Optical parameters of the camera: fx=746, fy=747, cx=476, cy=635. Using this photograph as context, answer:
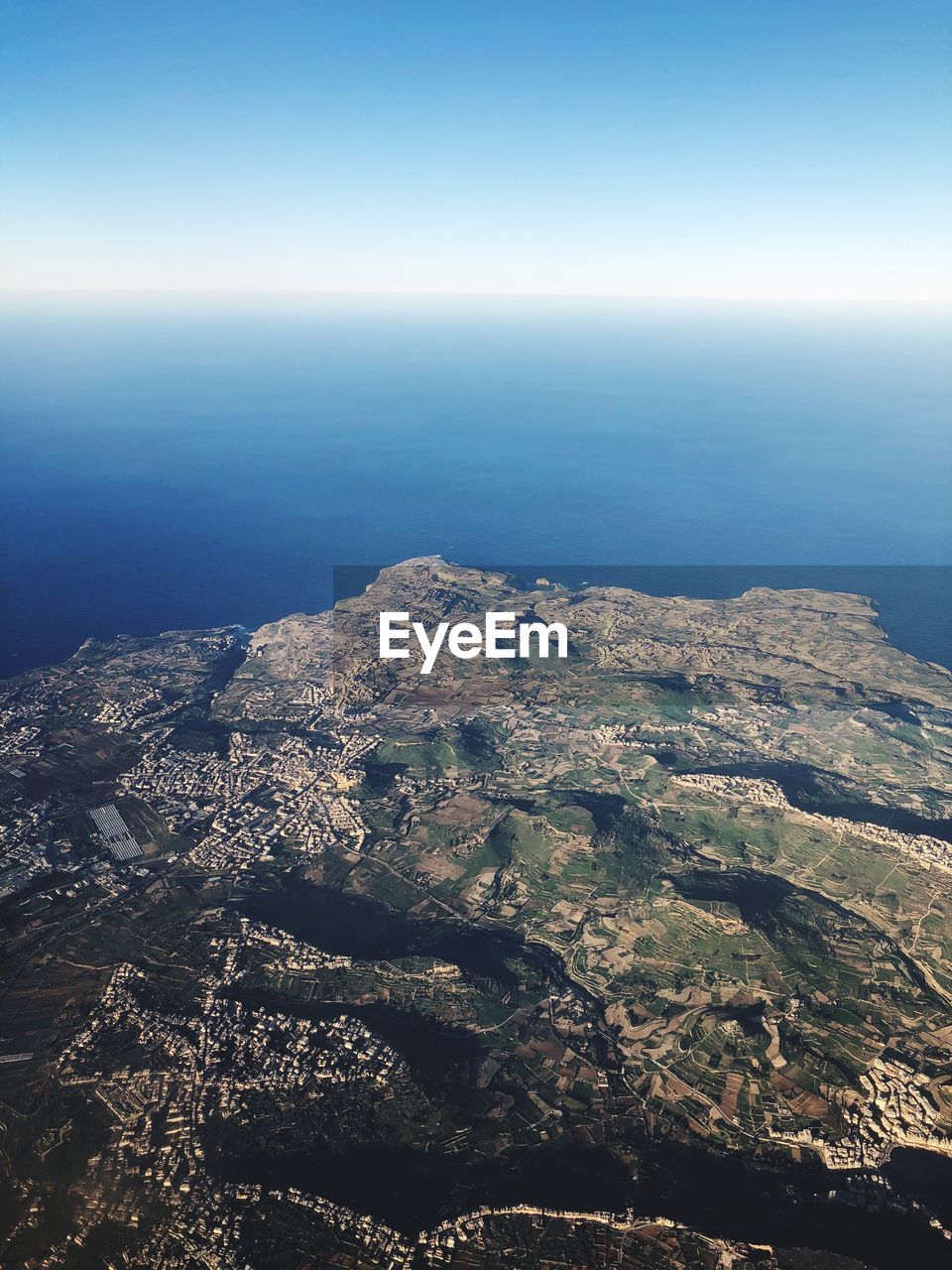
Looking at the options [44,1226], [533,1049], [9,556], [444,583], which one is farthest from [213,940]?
[9,556]

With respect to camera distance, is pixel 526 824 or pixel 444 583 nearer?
pixel 526 824

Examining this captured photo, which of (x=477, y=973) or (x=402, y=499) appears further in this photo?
(x=402, y=499)

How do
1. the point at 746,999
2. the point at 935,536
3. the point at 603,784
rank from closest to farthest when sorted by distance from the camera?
the point at 746,999, the point at 603,784, the point at 935,536

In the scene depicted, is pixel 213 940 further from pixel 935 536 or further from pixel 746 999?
pixel 935 536

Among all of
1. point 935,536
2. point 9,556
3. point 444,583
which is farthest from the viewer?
point 935,536

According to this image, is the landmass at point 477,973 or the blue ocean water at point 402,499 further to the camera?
the blue ocean water at point 402,499

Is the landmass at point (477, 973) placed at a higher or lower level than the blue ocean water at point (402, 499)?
lower

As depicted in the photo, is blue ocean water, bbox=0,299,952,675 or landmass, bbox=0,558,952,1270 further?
blue ocean water, bbox=0,299,952,675

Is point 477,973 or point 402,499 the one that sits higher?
point 402,499

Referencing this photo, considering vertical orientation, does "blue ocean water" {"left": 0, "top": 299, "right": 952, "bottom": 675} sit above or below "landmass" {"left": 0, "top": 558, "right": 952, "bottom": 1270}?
above

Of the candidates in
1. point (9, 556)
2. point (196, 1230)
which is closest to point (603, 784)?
point (196, 1230)
